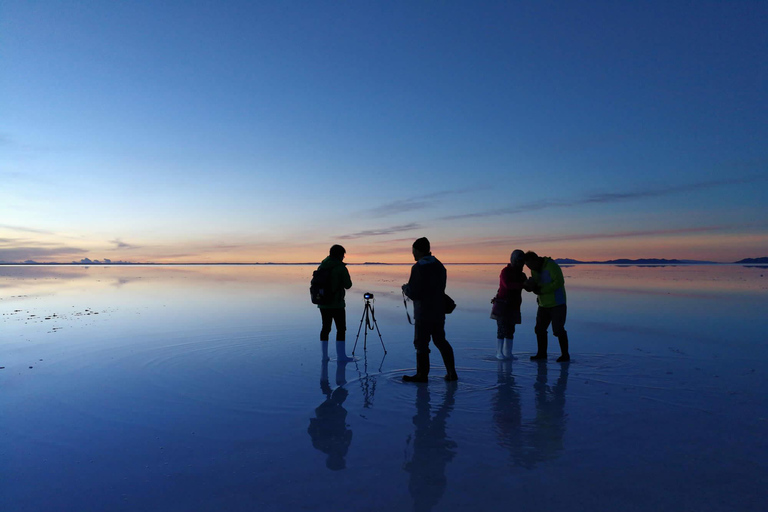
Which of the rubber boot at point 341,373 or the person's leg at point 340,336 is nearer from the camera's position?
the rubber boot at point 341,373

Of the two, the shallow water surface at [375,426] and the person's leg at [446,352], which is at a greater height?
the person's leg at [446,352]

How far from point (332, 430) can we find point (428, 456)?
1.25 m

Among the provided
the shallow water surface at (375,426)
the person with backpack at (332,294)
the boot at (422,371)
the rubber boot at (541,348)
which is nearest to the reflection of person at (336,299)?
the person with backpack at (332,294)

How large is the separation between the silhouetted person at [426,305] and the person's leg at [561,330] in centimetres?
263

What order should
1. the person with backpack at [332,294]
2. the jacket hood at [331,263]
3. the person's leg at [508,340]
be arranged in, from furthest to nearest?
the jacket hood at [331,263], the person with backpack at [332,294], the person's leg at [508,340]

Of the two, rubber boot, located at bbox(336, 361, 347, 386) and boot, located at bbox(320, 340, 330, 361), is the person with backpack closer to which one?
boot, located at bbox(320, 340, 330, 361)

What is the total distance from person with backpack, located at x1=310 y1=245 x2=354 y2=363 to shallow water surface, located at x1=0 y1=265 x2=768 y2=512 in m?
0.50

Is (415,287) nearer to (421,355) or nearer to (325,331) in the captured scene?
(421,355)

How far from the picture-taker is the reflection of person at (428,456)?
3.45m

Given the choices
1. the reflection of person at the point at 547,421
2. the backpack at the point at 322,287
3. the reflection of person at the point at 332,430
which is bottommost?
the reflection of person at the point at 332,430

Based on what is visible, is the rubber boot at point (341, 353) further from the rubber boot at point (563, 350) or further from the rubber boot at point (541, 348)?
the rubber boot at point (563, 350)

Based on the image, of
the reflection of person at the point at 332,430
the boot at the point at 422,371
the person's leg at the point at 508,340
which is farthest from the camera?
the person's leg at the point at 508,340

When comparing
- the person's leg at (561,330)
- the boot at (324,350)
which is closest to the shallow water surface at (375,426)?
the boot at (324,350)

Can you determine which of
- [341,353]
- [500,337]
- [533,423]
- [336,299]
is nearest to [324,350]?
[341,353]
